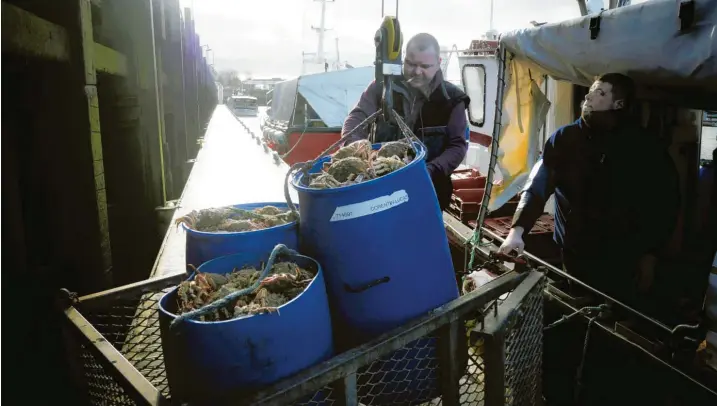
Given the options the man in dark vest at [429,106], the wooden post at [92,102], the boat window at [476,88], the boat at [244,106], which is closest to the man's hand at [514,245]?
the man in dark vest at [429,106]

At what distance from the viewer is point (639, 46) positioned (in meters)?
3.22

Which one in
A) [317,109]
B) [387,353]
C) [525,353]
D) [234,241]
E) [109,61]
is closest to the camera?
[387,353]

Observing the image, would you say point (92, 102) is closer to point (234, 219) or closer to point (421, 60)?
point (234, 219)

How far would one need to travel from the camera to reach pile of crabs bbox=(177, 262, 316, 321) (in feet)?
5.26

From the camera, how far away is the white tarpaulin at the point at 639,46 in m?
2.77

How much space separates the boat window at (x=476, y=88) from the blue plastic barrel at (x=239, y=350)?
8568 mm

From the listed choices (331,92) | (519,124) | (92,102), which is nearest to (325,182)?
(92,102)

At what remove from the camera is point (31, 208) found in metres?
3.74

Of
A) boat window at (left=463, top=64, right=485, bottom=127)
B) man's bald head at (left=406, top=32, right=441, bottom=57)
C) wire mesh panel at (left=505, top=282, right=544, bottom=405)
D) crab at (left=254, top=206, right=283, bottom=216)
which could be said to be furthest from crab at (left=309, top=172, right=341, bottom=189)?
boat window at (left=463, top=64, right=485, bottom=127)

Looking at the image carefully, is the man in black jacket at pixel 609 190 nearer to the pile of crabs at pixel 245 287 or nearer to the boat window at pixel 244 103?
the pile of crabs at pixel 245 287

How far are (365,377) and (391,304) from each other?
0.39 metres

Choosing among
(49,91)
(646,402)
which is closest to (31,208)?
(49,91)

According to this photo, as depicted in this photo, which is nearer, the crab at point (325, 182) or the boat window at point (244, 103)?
the crab at point (325, 182)

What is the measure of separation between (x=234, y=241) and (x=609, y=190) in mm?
2709
